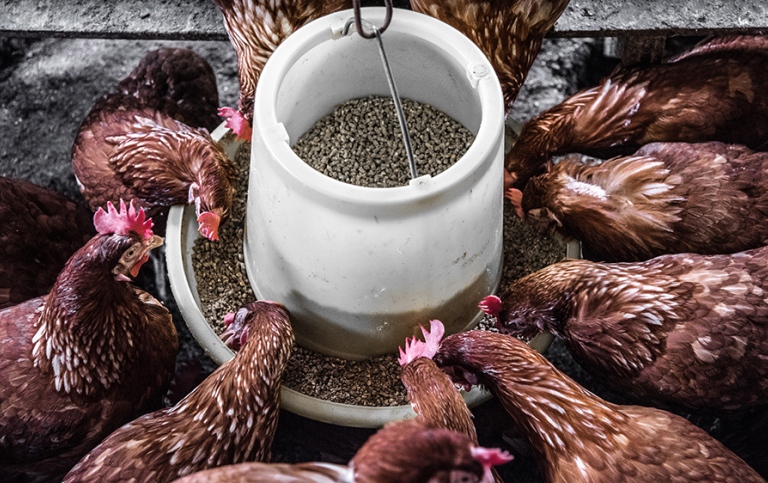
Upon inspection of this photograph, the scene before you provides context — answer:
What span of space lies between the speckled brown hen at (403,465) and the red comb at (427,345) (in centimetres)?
41

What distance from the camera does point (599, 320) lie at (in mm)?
1815

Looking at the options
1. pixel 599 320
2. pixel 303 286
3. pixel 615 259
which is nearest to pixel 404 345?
pixel 303 286

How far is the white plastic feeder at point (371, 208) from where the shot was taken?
1.60 m

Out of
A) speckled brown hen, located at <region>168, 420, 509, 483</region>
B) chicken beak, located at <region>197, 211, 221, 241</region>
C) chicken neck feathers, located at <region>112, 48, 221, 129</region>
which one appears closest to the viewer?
speckled brown hen, located at <region>168, 420, 509, 483</region>

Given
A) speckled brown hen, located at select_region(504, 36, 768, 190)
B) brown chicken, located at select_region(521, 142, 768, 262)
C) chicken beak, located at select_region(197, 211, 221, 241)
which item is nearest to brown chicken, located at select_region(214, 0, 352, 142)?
chicken beak, located at select_region(197, 211, 221, 241)

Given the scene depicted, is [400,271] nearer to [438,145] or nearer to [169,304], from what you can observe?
[438,145]

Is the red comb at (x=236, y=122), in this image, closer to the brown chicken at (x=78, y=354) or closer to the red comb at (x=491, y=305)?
the brown chicken at (x=78, y=354)

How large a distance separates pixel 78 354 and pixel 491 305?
90 centimetres

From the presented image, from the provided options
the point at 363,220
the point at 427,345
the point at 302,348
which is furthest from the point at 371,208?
the point at 302,348

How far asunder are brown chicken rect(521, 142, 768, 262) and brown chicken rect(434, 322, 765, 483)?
16.2 inches

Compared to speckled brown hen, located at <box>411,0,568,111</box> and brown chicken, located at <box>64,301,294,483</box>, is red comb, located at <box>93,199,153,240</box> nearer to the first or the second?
brown chicken, located at <box>64,301,294,483</box>

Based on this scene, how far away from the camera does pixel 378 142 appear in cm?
192

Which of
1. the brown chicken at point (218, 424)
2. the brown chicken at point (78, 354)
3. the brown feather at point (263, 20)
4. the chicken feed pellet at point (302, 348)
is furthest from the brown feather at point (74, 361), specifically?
the brown feather at point (263, 20)

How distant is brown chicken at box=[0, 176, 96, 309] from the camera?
1.93 meters
